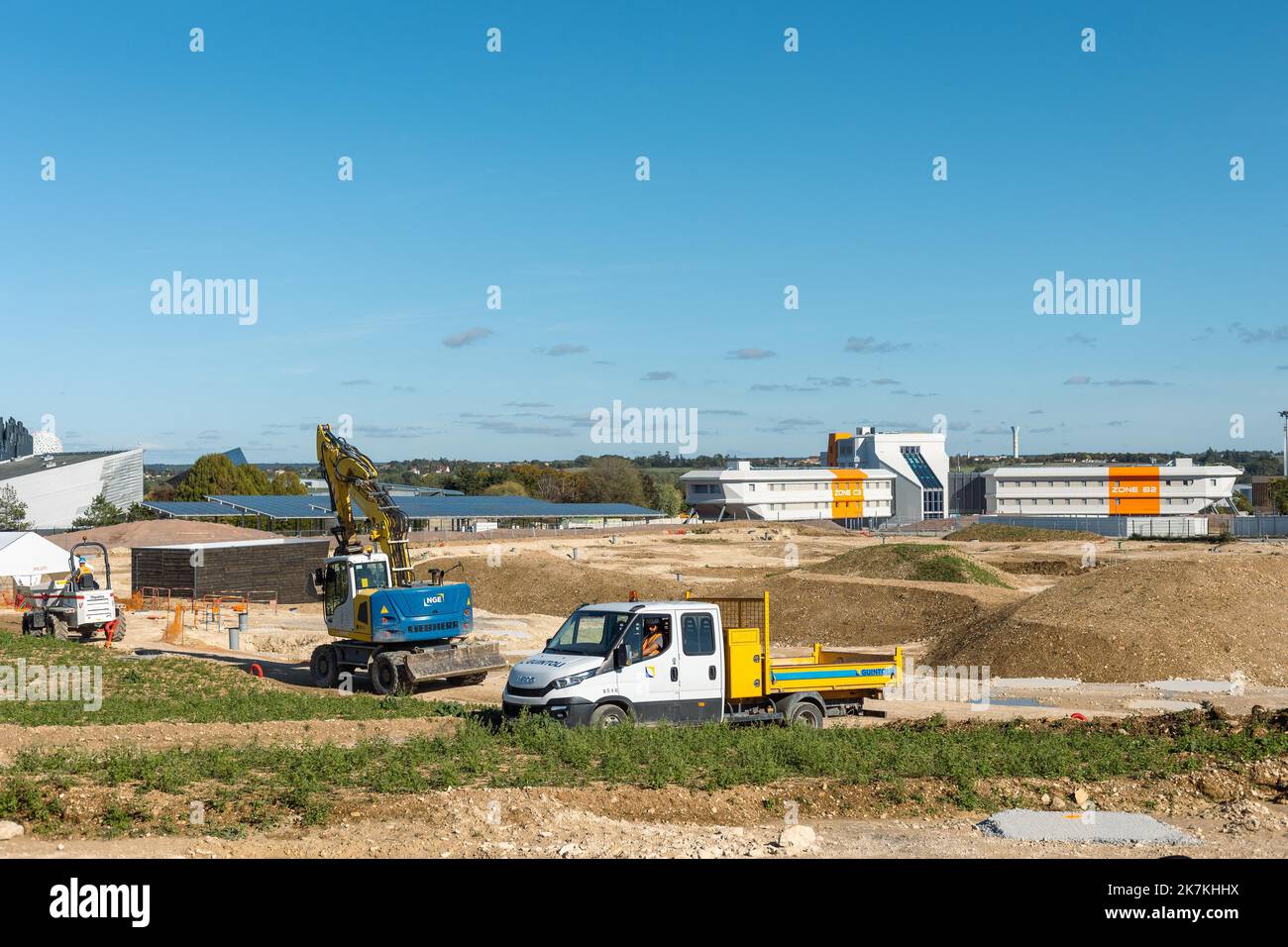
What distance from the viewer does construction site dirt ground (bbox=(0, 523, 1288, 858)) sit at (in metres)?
11.8

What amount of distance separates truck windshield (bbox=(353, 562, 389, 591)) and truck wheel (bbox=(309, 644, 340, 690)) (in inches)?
78.2

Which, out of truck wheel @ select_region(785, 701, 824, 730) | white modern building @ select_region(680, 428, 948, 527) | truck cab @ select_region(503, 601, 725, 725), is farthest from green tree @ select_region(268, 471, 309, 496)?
truck wheel @ select_region(785, 701, 824, 730)

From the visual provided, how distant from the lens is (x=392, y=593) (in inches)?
1040

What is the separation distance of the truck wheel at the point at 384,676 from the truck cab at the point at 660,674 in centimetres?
880

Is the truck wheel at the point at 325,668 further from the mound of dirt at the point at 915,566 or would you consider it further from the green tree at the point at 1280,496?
the green tree at the point at 1280,496

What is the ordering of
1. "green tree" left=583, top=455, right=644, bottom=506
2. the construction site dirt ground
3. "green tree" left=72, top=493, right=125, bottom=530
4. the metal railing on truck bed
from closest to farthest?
the construction site dirt ground → the metal railing on truck bed → "green tree" left=72, top=493, right=125, bottom=530 → "green tree" left=583, top=455, right=644, bottom=506

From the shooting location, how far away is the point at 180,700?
898 inches

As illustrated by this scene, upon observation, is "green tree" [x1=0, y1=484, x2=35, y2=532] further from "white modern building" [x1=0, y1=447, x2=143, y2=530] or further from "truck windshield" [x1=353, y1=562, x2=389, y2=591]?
"truck windshield" [x1=353, y1=562, x2=389, y2=591]

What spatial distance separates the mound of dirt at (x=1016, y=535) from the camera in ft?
294

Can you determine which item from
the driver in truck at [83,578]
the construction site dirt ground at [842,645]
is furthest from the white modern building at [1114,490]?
the driver in truck at [83,578]

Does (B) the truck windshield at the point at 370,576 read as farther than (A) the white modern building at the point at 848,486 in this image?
No
